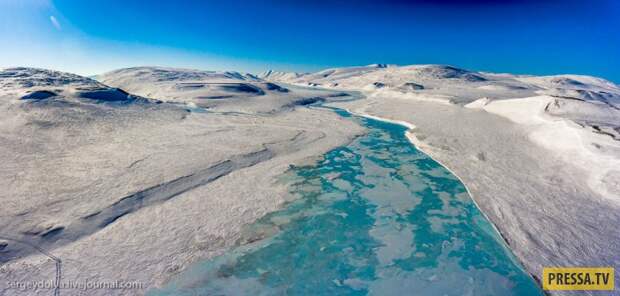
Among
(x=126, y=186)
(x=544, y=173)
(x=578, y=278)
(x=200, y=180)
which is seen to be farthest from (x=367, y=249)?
(x=544, y=173)

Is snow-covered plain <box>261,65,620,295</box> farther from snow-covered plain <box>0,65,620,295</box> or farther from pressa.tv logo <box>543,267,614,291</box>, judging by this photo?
pressa.tv logo <box>543,267,614,291</box>

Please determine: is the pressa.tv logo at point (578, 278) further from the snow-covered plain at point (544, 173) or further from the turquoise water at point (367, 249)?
the turquoise water at point (367, 249)

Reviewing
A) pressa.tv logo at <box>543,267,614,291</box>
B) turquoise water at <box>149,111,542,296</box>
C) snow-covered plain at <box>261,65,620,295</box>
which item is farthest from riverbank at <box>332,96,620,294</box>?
turquoise water at <box>149,111,542,296</box>

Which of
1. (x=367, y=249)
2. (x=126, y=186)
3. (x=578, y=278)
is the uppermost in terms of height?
(x=126, y=186)

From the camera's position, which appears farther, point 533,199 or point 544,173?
point 544,173

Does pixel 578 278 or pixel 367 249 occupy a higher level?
pixel 367 249

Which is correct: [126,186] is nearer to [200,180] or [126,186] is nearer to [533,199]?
[200,180]
